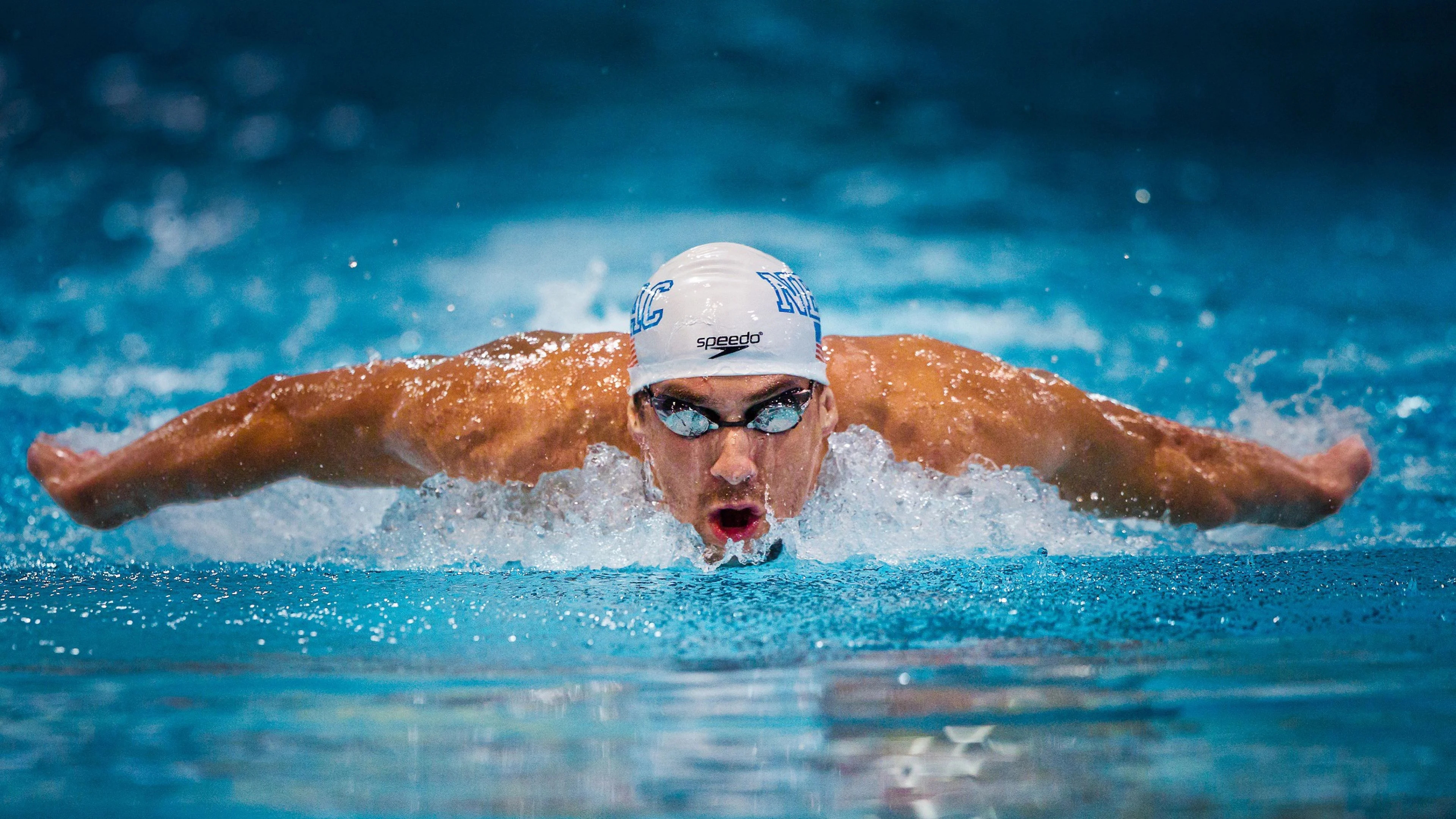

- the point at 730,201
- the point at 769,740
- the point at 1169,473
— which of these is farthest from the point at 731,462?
the point at 730,201

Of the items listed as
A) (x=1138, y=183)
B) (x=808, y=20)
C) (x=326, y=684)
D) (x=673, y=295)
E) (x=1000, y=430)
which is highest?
(x=808, y=20)

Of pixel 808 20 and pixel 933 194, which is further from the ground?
pixel 808 20

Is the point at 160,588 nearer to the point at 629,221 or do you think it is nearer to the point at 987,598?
the point at 987,598

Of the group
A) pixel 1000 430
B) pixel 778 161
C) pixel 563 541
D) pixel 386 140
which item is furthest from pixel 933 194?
pixel 563 541

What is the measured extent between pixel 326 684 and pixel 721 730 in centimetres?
58

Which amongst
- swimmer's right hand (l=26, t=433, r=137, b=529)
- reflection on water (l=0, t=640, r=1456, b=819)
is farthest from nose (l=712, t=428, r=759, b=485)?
swimmer's right hand (l=26, t=433, r=137, b=529)

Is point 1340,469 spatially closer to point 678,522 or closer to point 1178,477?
point 1178,477

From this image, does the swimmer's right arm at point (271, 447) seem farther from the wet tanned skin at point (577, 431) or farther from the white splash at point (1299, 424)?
the white splash at point (1299, 424)

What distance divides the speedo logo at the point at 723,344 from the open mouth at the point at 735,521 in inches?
13.4

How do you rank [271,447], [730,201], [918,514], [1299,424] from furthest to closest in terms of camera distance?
1. [730,201]
2. [1299,424]
3. [271,447]
4. [918,514]

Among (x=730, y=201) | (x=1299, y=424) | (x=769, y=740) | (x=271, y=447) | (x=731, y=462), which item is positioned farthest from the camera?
(x=730, y=201)

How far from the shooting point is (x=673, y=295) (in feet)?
8.78

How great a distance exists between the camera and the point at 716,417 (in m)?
2.53

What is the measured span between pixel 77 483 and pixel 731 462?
6.72 ft
